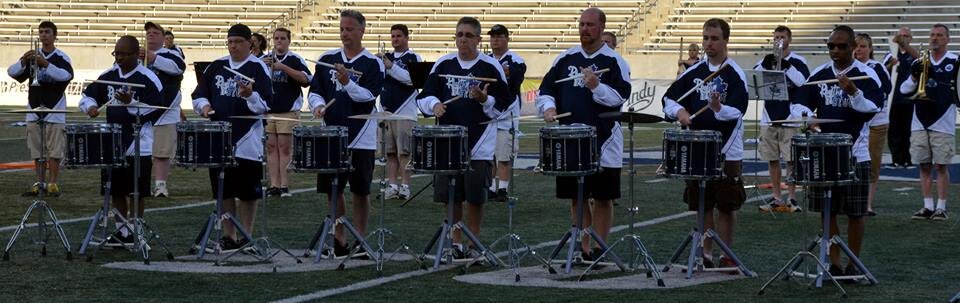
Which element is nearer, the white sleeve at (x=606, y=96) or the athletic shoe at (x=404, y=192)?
the white sleeve at (x=606, y=96)

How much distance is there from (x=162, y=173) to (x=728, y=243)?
282 inches

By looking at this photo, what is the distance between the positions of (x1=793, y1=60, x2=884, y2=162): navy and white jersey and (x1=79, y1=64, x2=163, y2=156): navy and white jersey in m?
4.32

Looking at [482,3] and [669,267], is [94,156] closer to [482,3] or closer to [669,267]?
[669,267]

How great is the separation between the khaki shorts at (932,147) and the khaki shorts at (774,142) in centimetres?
116

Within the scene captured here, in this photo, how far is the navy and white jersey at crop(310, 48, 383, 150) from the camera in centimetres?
1052

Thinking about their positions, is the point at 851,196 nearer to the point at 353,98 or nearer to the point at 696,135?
the point at 696,135

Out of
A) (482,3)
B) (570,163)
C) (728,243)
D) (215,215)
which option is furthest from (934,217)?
(482,3)

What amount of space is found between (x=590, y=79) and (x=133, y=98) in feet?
10.7

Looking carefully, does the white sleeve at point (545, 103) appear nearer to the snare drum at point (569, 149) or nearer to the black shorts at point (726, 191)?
the snare drum at point (569, 149)

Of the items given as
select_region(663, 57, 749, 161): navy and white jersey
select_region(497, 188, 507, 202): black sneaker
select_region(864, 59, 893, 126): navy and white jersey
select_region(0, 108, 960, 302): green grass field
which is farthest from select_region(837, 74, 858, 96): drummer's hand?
select_region(497, 188, 507, 202): black sneaker

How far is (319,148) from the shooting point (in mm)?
9953

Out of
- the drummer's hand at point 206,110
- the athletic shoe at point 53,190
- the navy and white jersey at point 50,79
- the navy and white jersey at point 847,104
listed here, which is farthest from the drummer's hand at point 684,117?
the athletic shoe at point 53,190

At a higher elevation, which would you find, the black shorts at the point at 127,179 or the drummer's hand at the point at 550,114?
the drummer's hand at the point at 550,114

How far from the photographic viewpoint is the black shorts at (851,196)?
30.6 ft
